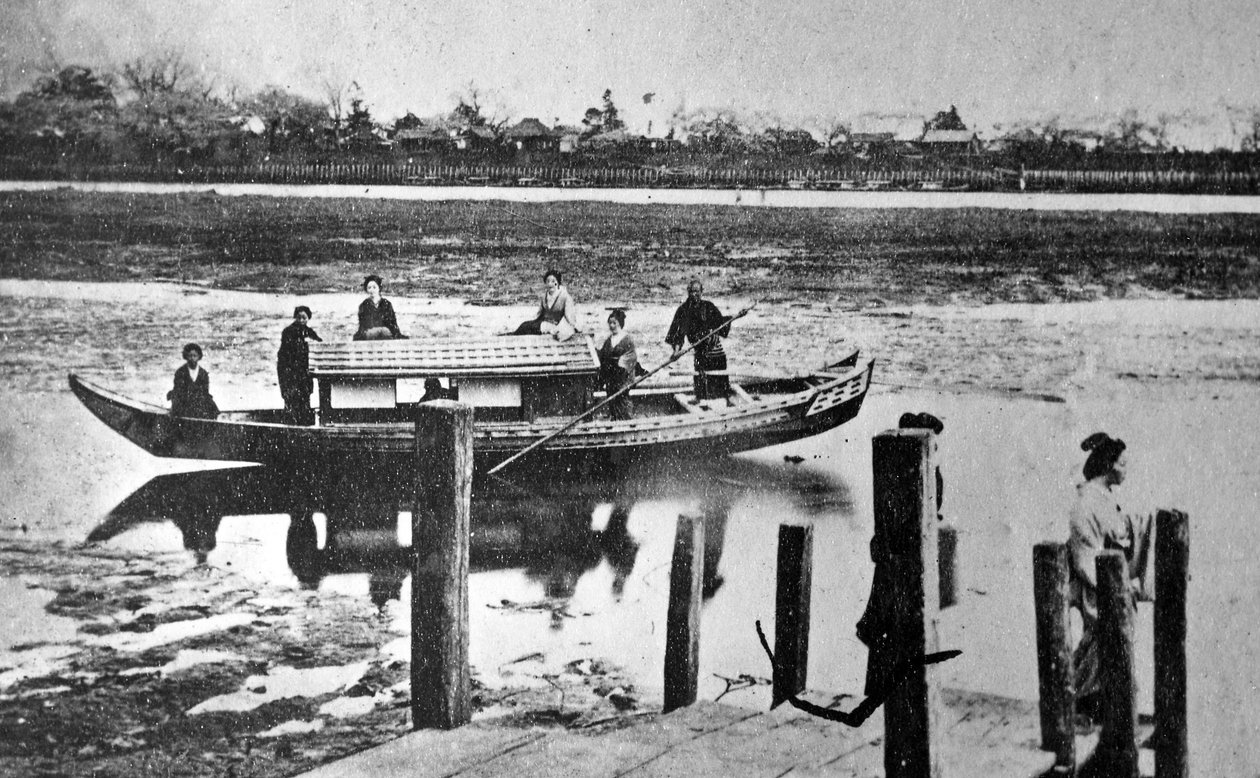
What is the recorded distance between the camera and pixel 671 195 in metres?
4.50

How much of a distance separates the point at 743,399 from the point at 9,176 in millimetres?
2436

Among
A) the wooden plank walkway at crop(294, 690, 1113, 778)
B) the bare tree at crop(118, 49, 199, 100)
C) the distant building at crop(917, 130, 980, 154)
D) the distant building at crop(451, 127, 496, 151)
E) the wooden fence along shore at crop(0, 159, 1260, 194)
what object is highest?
the bare tree at crop(118, 49, 199, 100)

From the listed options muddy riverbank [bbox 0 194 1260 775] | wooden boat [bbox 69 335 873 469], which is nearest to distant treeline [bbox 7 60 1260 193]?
muddy riverbank [bbox 0 194 1260 775]

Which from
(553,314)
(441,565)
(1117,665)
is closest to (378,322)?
(553,314)

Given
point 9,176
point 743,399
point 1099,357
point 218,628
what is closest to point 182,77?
point 9,176

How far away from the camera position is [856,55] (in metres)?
4.10

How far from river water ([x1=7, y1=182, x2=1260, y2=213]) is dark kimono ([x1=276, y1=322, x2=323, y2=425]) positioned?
475 mm

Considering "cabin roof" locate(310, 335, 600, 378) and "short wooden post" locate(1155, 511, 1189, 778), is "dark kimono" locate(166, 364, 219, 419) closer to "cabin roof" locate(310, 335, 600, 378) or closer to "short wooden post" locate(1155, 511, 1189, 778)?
"cabin roof" locate(310, 335, 600, 378)

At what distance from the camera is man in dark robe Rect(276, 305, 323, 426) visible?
14.5ft

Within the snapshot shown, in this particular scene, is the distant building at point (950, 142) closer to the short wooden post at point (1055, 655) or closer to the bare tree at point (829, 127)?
the bare tree at point (829, 127)

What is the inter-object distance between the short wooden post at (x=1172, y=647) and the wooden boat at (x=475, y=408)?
998 millimetres

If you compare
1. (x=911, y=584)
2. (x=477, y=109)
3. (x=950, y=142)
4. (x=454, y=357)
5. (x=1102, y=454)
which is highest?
(x=477, y=109)

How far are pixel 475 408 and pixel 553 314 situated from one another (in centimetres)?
40

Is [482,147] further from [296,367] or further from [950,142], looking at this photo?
[950,142]
